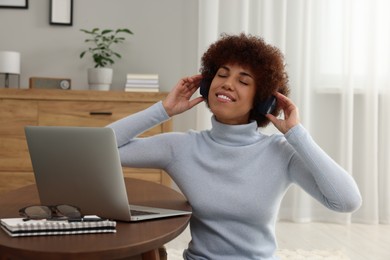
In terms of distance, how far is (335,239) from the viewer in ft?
12.4

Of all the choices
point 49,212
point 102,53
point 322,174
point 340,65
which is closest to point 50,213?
point 49,212

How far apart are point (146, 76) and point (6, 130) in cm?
104

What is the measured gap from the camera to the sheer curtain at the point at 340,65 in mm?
4371

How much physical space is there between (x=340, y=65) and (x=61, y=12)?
215 cm

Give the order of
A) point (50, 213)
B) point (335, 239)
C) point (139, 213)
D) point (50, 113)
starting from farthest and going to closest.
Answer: point (50, 113)
point (335, 239)
point (139, 213)
point (50, 213)

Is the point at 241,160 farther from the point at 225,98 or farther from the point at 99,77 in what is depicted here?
the point at 99,77

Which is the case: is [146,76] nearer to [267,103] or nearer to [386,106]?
[386,106]

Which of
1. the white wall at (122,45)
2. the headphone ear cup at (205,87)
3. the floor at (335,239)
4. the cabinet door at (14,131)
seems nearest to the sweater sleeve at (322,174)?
the headphone ear cup at (205,87)

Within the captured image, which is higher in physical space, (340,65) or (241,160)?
(340,65)

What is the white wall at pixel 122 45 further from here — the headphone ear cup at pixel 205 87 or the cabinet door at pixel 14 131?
the headphone ear cup at pixel 205 87

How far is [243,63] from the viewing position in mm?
1619

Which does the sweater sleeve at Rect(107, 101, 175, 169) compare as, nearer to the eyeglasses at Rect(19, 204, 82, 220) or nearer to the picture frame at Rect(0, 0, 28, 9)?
the eyeglasses at Rect(19, 204, 82, 220)

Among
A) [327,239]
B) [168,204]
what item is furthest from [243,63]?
[327,239]

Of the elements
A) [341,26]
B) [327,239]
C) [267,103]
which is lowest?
[327,239]
